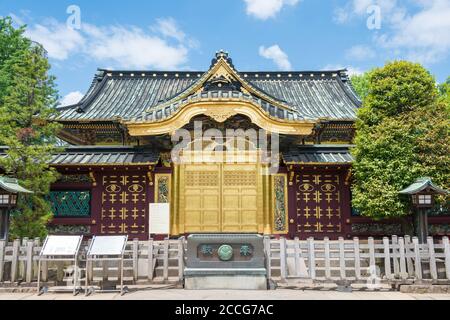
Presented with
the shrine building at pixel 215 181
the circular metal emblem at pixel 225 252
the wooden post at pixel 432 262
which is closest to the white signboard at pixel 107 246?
the circular metal emblem at pixel 225 252

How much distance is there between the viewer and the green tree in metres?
12.0

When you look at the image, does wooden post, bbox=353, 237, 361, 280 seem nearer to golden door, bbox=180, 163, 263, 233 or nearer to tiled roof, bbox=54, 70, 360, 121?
golden door, bbox=180, 163, 263, 233

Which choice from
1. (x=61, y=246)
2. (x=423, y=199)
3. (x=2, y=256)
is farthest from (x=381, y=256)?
(x=2, y=256)

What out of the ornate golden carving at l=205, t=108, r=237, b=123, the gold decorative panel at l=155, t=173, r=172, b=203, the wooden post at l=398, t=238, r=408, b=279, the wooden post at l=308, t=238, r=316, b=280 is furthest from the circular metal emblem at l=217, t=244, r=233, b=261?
the gold decorative panel at l=155, t=173, r=172, b=203

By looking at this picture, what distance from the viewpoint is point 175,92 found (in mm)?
22109

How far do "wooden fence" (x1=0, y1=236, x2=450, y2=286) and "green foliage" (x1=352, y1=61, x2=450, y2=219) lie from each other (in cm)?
291

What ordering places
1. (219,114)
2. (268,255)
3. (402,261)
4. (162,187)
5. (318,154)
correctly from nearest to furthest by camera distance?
(402,261)
(268,255)
(219,114)
(162,187)
(318,154)

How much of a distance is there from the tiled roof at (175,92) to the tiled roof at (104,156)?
1592 millimetres

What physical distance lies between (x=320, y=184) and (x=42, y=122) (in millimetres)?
10639

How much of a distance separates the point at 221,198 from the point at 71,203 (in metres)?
6.03

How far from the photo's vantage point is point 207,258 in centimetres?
994

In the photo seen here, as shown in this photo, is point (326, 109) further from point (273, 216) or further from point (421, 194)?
point (421, 194)

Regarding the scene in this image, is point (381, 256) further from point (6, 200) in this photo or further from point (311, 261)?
point (6, 200)

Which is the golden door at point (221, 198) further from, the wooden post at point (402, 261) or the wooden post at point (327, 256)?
the wooden post at point (402, 261)
